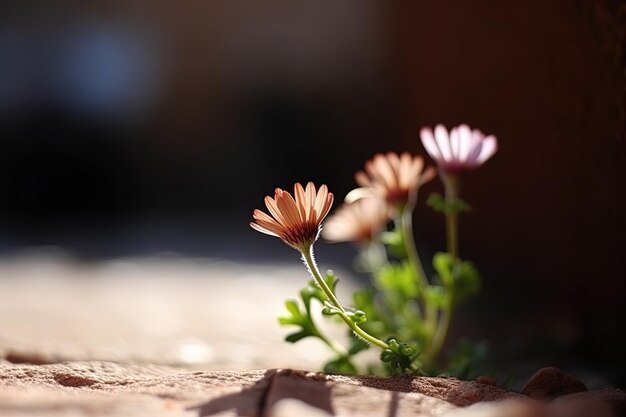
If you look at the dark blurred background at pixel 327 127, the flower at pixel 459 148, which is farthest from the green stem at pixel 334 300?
the dark blurred background at pixel 327 127

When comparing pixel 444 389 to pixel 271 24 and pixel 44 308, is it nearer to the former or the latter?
pixel 44 308

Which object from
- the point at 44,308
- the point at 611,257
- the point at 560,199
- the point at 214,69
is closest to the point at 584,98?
the point at 611,257

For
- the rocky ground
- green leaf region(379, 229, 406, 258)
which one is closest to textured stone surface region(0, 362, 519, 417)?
the rocky ground

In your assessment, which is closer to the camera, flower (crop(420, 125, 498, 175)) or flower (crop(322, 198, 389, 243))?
flower (crop(420, 125, 498, 175))

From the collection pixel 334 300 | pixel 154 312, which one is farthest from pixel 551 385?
pixel 154 312

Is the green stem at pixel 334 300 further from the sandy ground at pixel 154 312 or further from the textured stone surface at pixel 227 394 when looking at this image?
the sandy ground at pixel 154 312

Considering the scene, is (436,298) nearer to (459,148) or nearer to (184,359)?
(459,148)

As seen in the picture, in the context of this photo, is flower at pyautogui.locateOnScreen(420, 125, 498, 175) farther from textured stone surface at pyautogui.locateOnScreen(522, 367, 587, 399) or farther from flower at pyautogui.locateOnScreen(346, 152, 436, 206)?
textured stone surface at pyautogui.locateOnScreen(522, 367, 587, 399)
